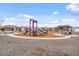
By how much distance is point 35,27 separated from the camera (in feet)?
13.7

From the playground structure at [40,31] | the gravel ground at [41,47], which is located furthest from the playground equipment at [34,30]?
the gravel ground at [41,47]

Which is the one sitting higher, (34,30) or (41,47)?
(34,30)

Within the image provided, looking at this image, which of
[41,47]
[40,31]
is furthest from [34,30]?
[41,47]

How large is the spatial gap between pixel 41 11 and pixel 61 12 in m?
0.31

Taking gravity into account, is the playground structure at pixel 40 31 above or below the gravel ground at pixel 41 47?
above

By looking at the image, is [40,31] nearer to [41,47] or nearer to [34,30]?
[34,30]

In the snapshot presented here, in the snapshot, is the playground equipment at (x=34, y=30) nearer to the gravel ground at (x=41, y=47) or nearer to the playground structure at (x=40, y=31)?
the playground structure at (x=40, y=31)

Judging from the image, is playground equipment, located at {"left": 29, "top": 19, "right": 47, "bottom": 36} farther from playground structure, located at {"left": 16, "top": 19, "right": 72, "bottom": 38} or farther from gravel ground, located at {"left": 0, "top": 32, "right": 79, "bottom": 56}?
gravel ground, located at {"left": 0, "top": 32, "right": 79, "bottom": 56}

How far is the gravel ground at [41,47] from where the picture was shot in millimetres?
4121

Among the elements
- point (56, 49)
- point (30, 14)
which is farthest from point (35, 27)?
point (56, 49)

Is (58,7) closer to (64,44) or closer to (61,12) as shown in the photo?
(61,12)

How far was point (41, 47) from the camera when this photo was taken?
163 inches

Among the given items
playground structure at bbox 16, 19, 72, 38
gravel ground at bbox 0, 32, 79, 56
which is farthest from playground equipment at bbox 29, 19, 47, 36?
gravel ground at bbox 0, 32, 79, 56

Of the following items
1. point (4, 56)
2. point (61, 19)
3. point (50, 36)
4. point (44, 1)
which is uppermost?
point (44, 1)
